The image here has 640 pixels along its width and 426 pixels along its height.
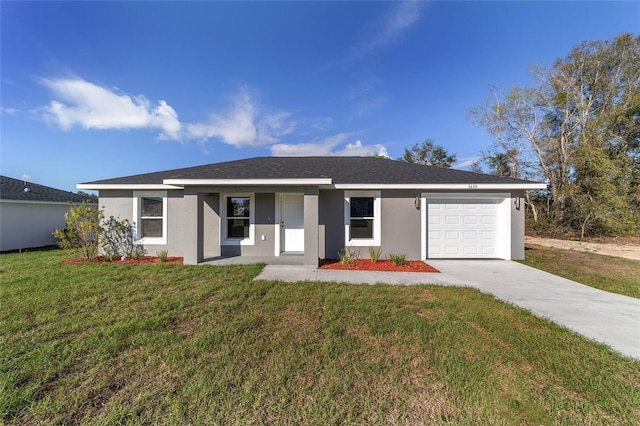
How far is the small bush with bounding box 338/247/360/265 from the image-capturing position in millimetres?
7500

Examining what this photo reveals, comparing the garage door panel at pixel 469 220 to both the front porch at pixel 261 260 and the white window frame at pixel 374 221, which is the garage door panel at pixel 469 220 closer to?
the white window frame at pixel 374 221

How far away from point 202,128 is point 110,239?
14.4m

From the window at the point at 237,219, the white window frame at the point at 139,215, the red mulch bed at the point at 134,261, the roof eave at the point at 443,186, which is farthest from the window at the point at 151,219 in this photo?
the roof eave at the point at 443,186

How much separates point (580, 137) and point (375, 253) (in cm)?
1833

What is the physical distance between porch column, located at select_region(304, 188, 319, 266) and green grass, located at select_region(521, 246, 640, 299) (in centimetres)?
710

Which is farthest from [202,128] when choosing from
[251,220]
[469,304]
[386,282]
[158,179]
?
[469,304]

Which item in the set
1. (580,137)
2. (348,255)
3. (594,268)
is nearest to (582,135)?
→ (580,137)

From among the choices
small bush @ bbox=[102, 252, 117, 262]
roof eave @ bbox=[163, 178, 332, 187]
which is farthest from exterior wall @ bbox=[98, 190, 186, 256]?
roof eave @ bbox=[163, 178, 332, 187]

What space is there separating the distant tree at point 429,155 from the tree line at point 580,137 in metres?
2.85

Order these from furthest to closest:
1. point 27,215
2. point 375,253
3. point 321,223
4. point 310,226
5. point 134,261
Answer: point 27,215
point 321,223
point 375,253
point 134,261
point 310,226

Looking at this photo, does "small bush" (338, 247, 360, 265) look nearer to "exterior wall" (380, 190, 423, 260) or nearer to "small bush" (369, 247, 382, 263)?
"exterior wall" (380, 190, 423, 260)

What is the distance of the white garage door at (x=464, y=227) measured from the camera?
8.49 meters

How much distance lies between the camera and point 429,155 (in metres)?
24.3

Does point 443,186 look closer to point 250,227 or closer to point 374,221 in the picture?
point 374,221
